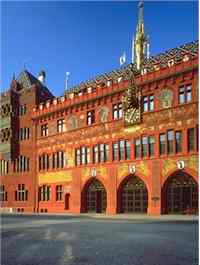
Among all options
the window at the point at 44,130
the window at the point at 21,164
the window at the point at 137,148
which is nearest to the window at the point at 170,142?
the window at the point at 137,148

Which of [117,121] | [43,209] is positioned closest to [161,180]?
[117,121]

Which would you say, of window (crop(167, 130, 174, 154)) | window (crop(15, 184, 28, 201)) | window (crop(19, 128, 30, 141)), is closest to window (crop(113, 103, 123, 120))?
window (crop(167, 130, 174, 154))

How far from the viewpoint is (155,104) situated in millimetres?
38719

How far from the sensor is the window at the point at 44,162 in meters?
50.1

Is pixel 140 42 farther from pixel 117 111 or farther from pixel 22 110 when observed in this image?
pixel 22 110

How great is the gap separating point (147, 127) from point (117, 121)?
380 cm

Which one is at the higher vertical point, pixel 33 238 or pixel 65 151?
pixel 65 151

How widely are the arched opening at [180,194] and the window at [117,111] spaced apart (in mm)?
8407

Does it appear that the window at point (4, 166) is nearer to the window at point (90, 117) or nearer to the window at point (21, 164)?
the window at point (21, 164)

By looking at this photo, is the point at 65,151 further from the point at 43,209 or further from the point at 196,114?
the point at 196,114

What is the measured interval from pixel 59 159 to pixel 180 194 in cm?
1658

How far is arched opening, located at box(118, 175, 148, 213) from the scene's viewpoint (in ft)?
129

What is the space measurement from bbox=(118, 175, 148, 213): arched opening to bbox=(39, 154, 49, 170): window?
1220 cm

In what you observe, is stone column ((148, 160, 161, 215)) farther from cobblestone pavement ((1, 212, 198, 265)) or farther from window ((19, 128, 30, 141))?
window ((19, 128, 30, 141))
